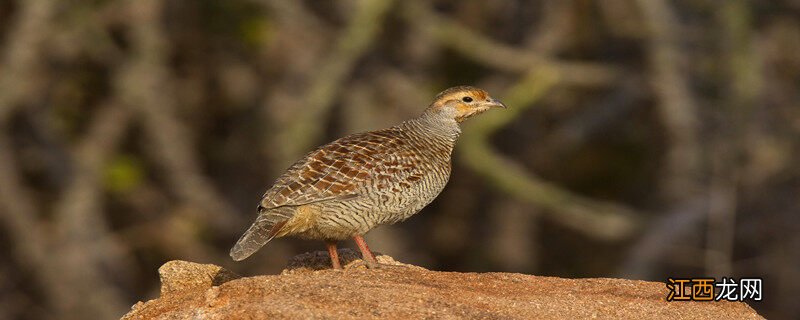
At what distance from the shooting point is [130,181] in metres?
17.2

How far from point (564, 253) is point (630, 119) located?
217 cm

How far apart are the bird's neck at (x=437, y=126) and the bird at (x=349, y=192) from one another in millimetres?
236

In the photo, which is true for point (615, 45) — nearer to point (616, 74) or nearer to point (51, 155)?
point (616, 74)

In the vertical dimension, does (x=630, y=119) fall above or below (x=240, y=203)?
above

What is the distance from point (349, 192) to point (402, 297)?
1.48 meters

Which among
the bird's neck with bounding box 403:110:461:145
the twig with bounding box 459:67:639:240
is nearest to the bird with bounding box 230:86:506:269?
the bird's neck with bounding box 403:110:461:145

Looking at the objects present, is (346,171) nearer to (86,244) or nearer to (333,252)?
(333,252)

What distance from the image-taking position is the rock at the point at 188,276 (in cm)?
859

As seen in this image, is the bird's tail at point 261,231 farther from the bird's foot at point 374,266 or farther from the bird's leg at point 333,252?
the bird's foot at point 374,266

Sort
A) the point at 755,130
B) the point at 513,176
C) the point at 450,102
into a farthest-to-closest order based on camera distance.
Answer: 1. the point at 755,130
2. the point at 513,176
3. the point at 450,102

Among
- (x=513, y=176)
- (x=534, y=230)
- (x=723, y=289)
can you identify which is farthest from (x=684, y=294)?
(x=534, y=230)

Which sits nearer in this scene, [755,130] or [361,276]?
[361,276]

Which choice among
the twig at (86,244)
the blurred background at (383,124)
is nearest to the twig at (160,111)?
the blurred background at (383,124)

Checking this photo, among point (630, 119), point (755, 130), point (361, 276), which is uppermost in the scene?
point (630, 119)
